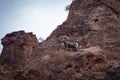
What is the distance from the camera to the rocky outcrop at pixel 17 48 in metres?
49.2

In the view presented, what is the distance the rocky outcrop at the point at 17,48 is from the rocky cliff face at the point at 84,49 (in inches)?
930

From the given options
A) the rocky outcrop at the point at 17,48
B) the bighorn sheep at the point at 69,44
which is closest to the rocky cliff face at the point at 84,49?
the bighorn sheep at the point at 69,44

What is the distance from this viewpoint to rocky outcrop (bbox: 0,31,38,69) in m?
49.2

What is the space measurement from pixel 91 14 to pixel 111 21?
2315mm

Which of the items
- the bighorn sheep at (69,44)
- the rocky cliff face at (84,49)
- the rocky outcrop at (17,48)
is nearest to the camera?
the rocky cliff face at (84,49)

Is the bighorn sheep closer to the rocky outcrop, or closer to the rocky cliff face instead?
the rocky cliff face

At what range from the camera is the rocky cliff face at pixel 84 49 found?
2023 cm

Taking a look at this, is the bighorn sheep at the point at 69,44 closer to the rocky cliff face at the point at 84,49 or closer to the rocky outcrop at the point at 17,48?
the rocky cliff face at the point at 84,49

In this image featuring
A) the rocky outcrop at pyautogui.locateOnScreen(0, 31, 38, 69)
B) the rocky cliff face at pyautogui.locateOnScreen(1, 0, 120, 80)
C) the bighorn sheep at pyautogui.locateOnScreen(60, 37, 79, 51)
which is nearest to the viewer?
the rocky cliff face at pyautogui.locateOnScreen(1, 0, 120, 80)

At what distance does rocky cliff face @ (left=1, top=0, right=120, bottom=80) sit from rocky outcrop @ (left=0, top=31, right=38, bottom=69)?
23.6 meters

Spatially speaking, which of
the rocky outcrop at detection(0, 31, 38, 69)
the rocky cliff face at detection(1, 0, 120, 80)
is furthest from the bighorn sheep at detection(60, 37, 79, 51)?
the rocky outcrop at detection(0, 31, 38, 69)

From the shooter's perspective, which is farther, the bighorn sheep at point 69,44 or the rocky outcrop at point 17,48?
the rocky outcrop at point 17,48

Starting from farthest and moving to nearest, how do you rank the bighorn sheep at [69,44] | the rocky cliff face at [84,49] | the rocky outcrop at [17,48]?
the rocky outcrop at [17,48] → the bighorn sheep at [69,44] → the rocky cliff face at [84,49]

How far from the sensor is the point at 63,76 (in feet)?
66.6
